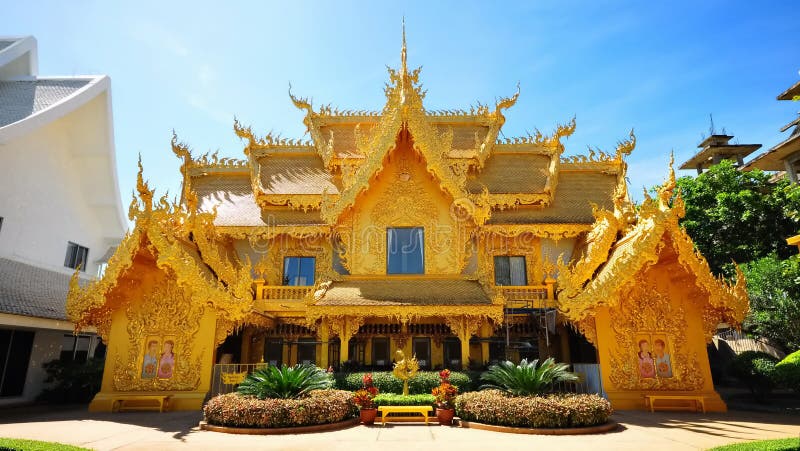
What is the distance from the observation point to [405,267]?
502 inches

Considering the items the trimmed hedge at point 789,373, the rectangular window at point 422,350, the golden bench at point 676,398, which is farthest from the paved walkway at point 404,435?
the rectangular window at point 422,350

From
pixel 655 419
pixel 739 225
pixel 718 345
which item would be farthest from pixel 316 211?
pixel 739 225

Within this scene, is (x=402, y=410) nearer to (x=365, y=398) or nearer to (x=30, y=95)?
(x=365, y=398)

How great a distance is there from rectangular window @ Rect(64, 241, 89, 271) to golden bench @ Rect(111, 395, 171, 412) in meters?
Answer: 8.63

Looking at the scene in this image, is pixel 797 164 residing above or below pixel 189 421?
above

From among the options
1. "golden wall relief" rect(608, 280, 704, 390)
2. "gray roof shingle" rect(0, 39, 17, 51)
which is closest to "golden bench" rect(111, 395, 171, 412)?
"golden wall relief" rect(608, 280, 704, 390)

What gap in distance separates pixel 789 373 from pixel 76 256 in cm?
2196

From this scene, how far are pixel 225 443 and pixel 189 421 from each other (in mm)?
2679

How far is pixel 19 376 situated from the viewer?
41.2 ft

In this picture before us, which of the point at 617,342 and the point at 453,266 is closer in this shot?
the point at 617,342

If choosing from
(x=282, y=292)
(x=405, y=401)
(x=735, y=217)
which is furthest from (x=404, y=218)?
(x=735, y=217)

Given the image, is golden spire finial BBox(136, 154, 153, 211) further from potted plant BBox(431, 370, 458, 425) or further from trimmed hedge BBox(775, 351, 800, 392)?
trimmed hedge BBox(775, 351, 800, 392)

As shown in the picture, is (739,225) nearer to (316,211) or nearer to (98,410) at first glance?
(316,211)

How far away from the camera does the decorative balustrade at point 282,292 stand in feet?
40.2
